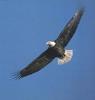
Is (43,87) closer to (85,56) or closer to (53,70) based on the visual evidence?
(53,70)

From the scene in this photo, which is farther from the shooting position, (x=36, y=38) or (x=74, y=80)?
(x=74, y=80)

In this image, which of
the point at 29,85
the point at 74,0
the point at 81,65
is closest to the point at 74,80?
the point at 81,65

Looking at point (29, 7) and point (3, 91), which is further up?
point (29, 7)

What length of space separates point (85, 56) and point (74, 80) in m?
0.13

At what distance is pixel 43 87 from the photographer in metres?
1.68

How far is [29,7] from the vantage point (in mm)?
→ 1613

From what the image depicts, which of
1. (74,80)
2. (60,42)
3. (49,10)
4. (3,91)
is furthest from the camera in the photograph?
(74,80)

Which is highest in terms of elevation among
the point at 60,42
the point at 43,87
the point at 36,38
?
the point at 36,38

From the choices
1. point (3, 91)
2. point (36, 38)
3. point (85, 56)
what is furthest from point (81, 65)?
point (3, 91)

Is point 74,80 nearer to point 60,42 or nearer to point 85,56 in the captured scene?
point 85,56

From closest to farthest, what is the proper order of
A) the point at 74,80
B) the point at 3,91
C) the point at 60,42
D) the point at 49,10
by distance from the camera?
1. the point at 60,42
2. the point at 3,91
3. the point at 49,10
4. the point at 74,80

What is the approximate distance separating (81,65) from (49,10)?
1.03ft

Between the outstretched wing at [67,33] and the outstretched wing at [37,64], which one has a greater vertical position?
the outstretched wing at [67,33]

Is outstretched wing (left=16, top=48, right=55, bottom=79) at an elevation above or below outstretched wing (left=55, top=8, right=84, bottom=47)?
below
